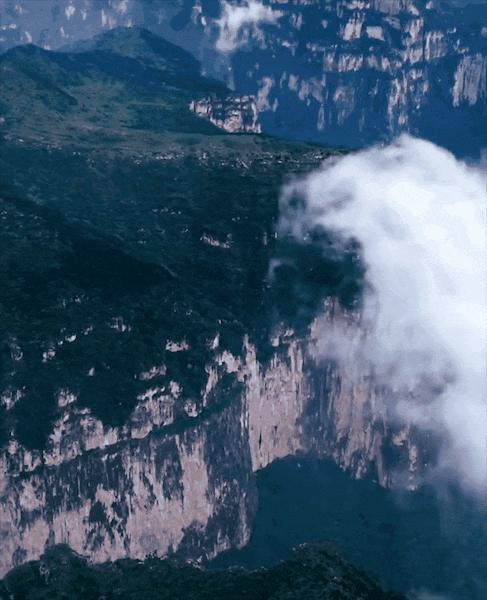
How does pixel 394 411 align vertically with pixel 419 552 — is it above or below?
above

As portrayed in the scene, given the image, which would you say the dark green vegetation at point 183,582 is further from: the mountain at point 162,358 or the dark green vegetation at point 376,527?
the dark green vegetation at point 376,527

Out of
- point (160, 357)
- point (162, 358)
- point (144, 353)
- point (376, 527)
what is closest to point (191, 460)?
point (162, 358)

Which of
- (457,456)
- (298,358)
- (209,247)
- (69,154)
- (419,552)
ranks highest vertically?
(69,154)

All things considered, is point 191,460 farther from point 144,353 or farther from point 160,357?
point 144,353

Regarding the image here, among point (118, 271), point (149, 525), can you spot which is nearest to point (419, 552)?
point (149, 525)

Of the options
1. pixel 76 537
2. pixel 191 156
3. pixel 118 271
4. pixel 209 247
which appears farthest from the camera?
pixel 191 156

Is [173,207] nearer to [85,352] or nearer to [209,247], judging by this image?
[209,247]
